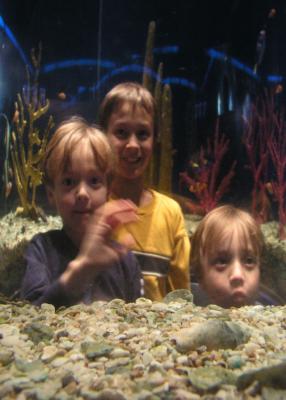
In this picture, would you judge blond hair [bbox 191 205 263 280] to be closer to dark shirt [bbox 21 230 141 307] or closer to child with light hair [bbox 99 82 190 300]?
child with light hair [bbox 99 82 190 300]

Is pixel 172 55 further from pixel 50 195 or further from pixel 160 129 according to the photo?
pixel 50 195

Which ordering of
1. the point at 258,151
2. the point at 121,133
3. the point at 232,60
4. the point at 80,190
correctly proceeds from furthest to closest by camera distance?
the point at 258,151, the point at 232,60, the point at 121,133, the point at 80,190

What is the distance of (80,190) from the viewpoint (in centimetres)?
176

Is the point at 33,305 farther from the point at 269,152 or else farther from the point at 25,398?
the point at 269,152

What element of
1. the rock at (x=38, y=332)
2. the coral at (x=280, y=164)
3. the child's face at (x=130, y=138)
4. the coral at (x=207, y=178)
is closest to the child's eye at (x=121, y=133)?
the child's face at (x=130, y=138)

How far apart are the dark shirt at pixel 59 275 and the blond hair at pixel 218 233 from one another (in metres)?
0.47

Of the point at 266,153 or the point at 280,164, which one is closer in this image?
the point at 266,153

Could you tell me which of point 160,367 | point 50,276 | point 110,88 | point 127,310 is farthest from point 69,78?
point 160,367

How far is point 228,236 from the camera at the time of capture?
2.31m

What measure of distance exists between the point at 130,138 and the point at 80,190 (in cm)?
43

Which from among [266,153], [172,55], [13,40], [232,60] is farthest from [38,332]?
[266,153]

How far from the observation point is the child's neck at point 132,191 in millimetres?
1999

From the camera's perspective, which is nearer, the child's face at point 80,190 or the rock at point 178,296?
the child's face at point 80,190

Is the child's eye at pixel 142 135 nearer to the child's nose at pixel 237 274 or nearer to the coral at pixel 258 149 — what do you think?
the child's nose at pixel 237 274
